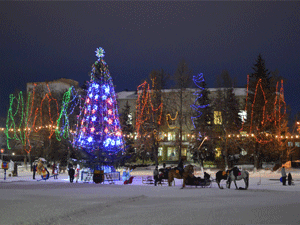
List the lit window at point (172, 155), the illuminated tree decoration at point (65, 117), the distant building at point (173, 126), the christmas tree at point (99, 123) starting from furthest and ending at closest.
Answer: the lit window at point (172, 155) → the distant building at point (173, 126) → the illuminated tree decoration at point (65, 117) → the christmas tree at point (99, 123)

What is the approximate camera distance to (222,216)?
1012cm

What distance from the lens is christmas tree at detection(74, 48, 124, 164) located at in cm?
2812

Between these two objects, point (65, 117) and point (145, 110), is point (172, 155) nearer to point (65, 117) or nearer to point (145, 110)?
point (145, 110)

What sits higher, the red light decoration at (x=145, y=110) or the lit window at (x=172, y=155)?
the red light decoration at (x=145, y=110)

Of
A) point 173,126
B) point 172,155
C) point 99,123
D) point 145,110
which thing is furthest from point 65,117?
point 172,155

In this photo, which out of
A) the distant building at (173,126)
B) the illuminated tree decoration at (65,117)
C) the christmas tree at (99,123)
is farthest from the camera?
the distant building at (173,126)

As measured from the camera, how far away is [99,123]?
92.3ft

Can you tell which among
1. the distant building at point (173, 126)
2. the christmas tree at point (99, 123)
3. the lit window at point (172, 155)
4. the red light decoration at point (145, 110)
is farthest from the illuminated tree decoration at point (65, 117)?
the lit window at point (172, 155)

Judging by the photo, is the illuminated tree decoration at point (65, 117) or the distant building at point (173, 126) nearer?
the illuminated tree decoration at point (65, 117)

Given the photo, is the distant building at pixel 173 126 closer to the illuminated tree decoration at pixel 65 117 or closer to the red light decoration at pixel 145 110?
the red light decoration at pixel 145 110

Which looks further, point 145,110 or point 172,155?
point 172,155

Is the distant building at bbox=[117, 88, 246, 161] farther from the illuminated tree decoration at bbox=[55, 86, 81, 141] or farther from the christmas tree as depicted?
the christmas tree

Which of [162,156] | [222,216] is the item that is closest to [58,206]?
[222,216]

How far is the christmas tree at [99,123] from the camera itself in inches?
1107
